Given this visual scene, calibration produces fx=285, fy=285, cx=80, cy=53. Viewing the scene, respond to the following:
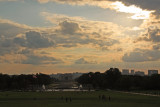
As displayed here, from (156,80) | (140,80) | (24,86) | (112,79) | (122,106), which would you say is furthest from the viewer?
(112,79)

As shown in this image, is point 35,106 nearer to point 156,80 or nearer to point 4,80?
point 156,80

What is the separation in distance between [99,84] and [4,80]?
205ft

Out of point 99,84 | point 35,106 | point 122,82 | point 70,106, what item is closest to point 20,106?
point 35,106

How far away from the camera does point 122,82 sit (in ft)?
513

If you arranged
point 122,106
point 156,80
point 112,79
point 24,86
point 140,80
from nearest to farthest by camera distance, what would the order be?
point 122,106, point 156,80, point 140,80, point 24,86, point 112,79

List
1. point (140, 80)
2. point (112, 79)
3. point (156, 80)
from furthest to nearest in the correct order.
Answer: point (112, 79) → point (140, 80) → point (156, 80)

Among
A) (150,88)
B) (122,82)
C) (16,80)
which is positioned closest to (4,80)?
(16,80)

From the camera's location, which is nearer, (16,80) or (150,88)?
(150,88)

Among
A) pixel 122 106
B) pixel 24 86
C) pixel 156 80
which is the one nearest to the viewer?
pixel 122 106

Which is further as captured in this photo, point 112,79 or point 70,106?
point 112,79

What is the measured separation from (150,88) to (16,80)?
89.8 metres

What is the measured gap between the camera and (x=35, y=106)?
59.9 meters

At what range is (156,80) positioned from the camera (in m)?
155

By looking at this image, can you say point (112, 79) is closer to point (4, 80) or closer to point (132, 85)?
point (132, 85)
